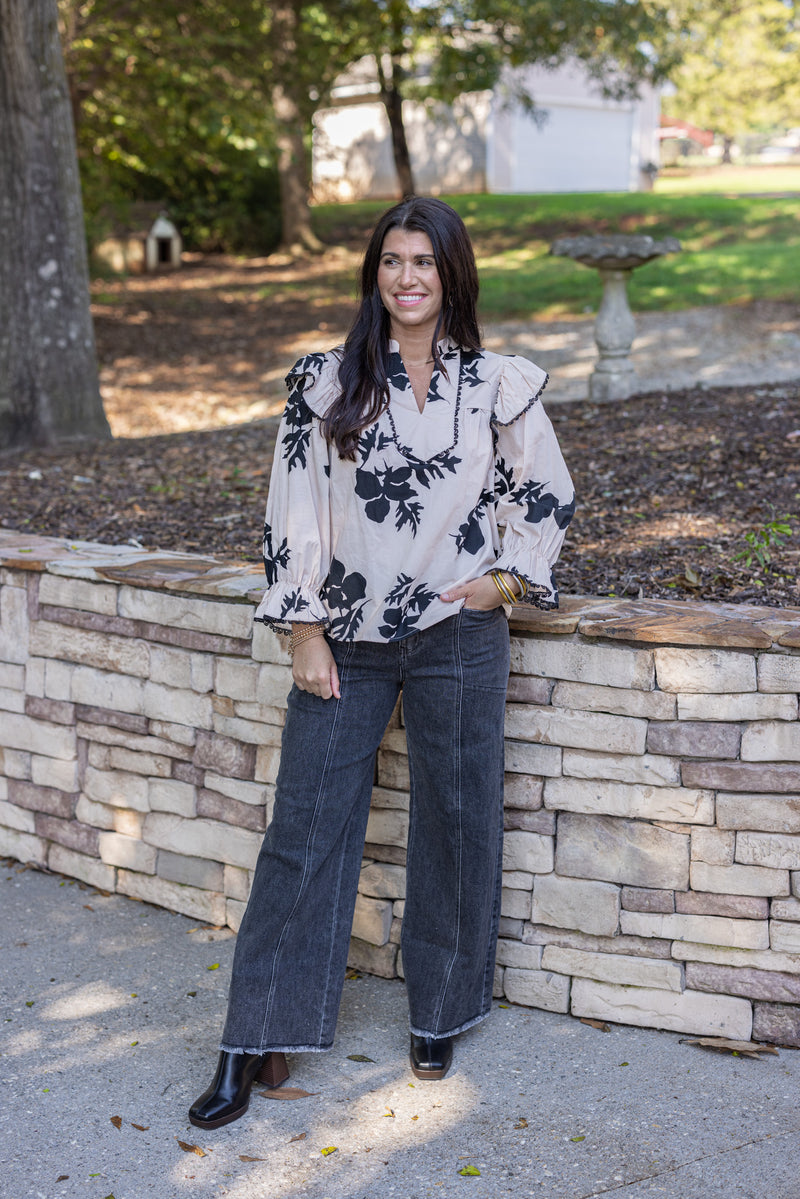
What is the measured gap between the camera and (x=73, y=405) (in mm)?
7297

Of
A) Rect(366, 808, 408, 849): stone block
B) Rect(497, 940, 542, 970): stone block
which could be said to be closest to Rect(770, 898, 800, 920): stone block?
Rect(497, 940, 542, 970): stone block

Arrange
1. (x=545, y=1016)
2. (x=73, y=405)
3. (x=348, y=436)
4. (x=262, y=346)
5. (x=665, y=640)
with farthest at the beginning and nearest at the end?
(x=262, y=346) → (x=73, y=405) → (x=545, y=1016) → (x=665, y=640) → (x=348, y=436)

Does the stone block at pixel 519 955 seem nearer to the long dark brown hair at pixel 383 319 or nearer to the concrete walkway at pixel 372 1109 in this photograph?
the concrete walkway at pixel 372 1109

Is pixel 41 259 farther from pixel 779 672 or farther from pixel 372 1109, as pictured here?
pixel 372 1109

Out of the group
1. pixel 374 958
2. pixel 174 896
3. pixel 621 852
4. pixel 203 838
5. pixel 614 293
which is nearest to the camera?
pixel 621 852

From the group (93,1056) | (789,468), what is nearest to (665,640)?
(93,1056)

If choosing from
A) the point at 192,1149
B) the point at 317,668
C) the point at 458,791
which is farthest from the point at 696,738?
the point at 192,1149

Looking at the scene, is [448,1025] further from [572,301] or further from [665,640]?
[572,301]

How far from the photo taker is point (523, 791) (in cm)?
300

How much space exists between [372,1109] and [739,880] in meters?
1.04

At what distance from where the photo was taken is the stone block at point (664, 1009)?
2889 mm

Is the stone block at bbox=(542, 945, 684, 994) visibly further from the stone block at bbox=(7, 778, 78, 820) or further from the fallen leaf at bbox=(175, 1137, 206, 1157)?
the stone block at bbox=(7, 778, 78, 820)

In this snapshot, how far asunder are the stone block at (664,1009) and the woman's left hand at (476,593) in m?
1.10

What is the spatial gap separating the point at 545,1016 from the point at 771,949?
2.02 feet
